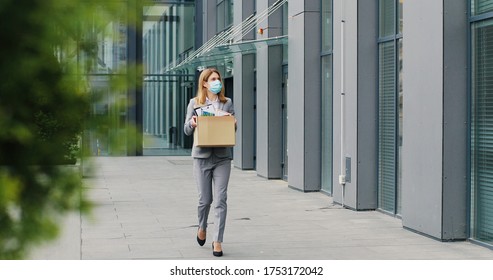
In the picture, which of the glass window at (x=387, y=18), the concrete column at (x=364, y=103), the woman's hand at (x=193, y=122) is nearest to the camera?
the woman's hand at (x=193, y=122)

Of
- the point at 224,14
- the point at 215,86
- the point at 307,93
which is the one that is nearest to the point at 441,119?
the point at 215,86

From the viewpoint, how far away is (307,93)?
15695 mm

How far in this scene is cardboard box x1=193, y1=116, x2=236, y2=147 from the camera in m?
8.48

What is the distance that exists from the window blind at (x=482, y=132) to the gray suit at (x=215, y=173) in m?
2.62

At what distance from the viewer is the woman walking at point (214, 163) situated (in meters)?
8.63

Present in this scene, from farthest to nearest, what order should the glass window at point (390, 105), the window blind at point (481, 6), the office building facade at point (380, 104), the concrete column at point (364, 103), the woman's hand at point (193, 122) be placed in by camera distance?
1. the concrete column at point (364, 103)
2. the glass window at point (390, 105)
3. the office building facade at point (380, 104)
4. the window blind at point (481, 6)
5. the woman's hand at point (193, 122)

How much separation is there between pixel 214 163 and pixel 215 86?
30.2 inches

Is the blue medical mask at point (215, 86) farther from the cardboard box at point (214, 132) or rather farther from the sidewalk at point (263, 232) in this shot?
the sidewalk at point (263, 232)

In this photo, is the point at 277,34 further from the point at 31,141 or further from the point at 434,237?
the point at 31,141

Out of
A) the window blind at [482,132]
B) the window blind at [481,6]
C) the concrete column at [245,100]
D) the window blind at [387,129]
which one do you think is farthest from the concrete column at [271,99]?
the window blind at [482,132]

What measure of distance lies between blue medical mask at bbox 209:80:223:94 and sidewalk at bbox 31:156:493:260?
42.7 inches

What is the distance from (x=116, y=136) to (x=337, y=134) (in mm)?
11961

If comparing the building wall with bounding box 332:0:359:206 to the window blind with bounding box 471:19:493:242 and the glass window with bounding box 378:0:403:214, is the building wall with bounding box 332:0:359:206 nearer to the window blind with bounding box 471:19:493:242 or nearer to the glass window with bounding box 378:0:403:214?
A: the glass window with bounding box 378:0:403:214

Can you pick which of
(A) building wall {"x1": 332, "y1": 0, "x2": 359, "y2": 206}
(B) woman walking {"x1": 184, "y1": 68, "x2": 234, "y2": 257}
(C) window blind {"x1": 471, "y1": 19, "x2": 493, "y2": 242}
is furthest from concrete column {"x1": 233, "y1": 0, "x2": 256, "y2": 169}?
(B) woman walking {"x1": 184, "y1": 68, "x2": 234, "y2": 257}
